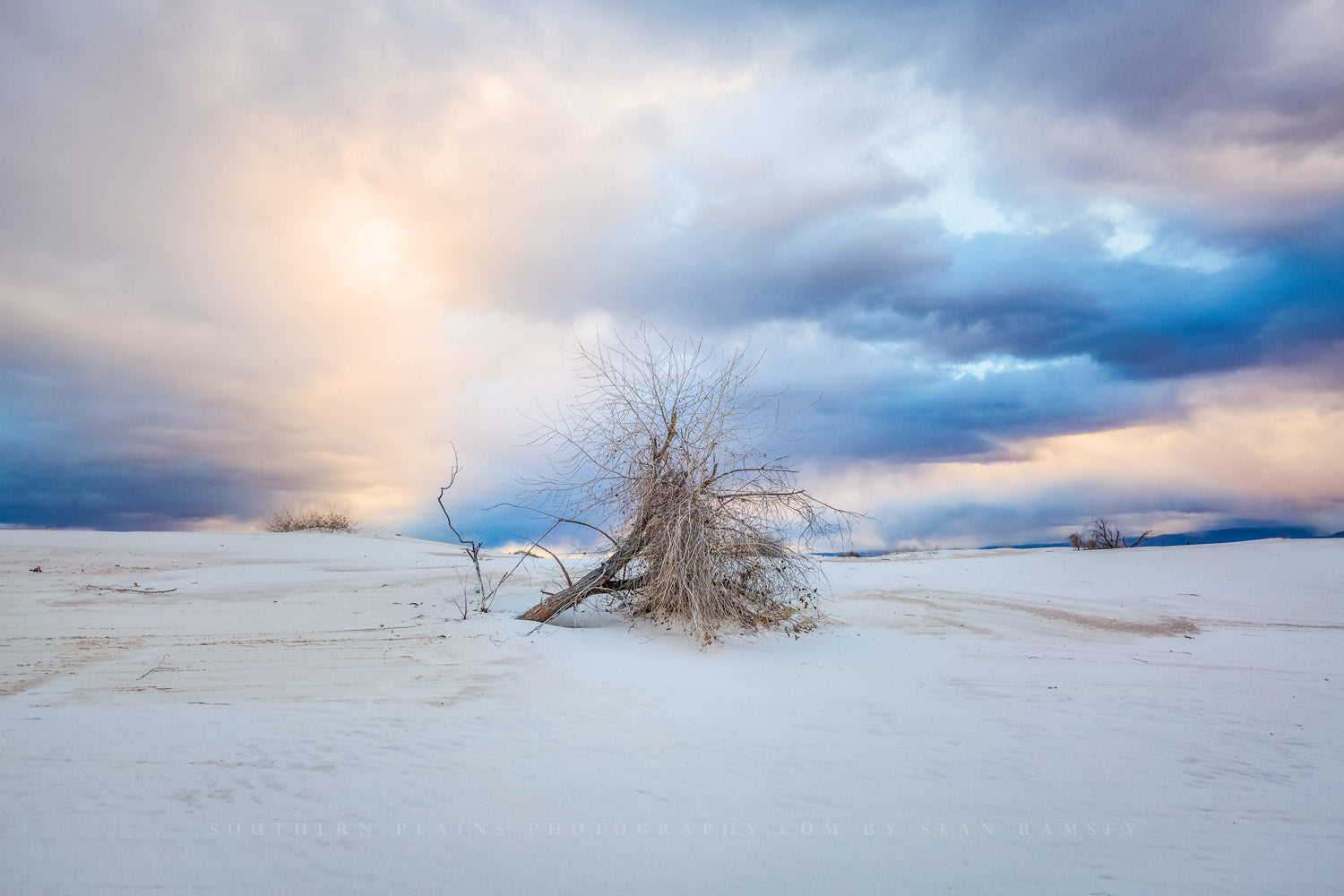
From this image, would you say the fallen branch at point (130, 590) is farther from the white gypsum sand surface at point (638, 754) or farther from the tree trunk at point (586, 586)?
the tree trunk at point (586, 586)

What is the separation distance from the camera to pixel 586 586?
31.0 feet

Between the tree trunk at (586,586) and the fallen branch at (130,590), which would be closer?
the tree trunk at (586,586)

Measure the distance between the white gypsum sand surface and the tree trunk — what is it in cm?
41

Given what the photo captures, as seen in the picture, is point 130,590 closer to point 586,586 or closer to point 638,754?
point 586,586

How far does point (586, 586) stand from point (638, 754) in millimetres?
4455

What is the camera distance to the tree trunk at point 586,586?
30.3 ft

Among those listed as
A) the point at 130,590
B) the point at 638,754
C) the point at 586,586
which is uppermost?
the point at 586,586

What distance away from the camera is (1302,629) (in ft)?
36.4

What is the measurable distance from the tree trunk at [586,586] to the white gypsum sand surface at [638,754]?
16.2 inches

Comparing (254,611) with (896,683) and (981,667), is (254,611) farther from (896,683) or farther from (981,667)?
(981,667)

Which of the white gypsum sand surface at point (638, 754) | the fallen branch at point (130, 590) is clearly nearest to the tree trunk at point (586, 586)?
the white gypsum sand surface at point (638, 754)

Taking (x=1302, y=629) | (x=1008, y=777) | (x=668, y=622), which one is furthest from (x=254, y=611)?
(x=1302, y=629)

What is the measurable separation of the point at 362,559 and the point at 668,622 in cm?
1075

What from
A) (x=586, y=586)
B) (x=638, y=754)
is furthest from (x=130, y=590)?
Result: (x=638, y=754)
